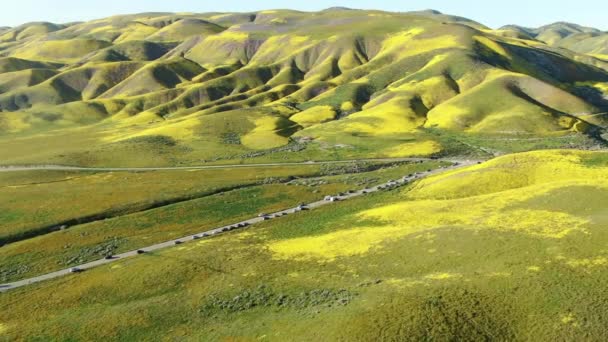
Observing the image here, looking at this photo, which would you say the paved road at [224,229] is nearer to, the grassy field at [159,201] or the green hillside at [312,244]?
the green hillside at [312,244]

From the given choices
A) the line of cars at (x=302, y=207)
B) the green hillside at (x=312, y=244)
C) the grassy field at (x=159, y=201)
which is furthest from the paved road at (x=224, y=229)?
the grassy field at (x=159, y=201)

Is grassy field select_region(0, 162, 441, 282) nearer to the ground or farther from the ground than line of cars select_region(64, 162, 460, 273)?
nearer to the ground

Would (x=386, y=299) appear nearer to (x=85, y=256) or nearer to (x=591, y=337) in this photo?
(x=591, y=337)


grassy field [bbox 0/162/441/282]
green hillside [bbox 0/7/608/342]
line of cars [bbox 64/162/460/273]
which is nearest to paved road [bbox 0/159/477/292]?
line of cars [bbox 64/162/460/273]

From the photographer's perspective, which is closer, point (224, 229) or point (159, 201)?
point (224, 229)

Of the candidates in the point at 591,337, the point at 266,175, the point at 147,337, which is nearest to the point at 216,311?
the point at 147,337

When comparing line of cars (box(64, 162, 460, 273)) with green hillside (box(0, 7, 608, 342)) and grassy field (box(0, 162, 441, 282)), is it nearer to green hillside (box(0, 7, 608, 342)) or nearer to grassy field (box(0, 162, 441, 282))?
green hillside (box(0, 7, 608, 342))

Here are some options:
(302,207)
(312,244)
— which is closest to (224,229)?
(302,207)

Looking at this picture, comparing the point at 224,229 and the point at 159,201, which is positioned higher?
the point at 224,229

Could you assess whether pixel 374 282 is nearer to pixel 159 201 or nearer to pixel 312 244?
pixel 312 244
